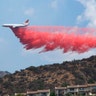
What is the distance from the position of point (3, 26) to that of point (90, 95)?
61.0 m

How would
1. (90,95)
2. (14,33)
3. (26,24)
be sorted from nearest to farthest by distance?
(14,33)
(26,24)
(90,95)

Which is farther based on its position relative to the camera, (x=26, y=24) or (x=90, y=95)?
(x=90, y=95)

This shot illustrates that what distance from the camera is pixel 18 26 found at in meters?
144

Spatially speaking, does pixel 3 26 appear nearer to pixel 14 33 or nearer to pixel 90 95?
pixel 14 33

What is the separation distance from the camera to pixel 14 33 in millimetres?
135875

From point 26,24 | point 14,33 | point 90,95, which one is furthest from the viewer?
point 90,95

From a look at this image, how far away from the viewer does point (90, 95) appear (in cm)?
19325

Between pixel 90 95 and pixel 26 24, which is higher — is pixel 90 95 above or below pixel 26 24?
below

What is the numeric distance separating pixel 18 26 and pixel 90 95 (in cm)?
6206

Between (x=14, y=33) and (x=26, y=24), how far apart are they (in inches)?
448

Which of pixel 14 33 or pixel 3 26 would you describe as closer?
pixel 14 33

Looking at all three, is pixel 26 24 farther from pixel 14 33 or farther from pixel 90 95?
pixel 90 95

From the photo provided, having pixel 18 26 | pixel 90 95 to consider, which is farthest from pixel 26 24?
pixel 90 95

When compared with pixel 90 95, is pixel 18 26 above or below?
above
